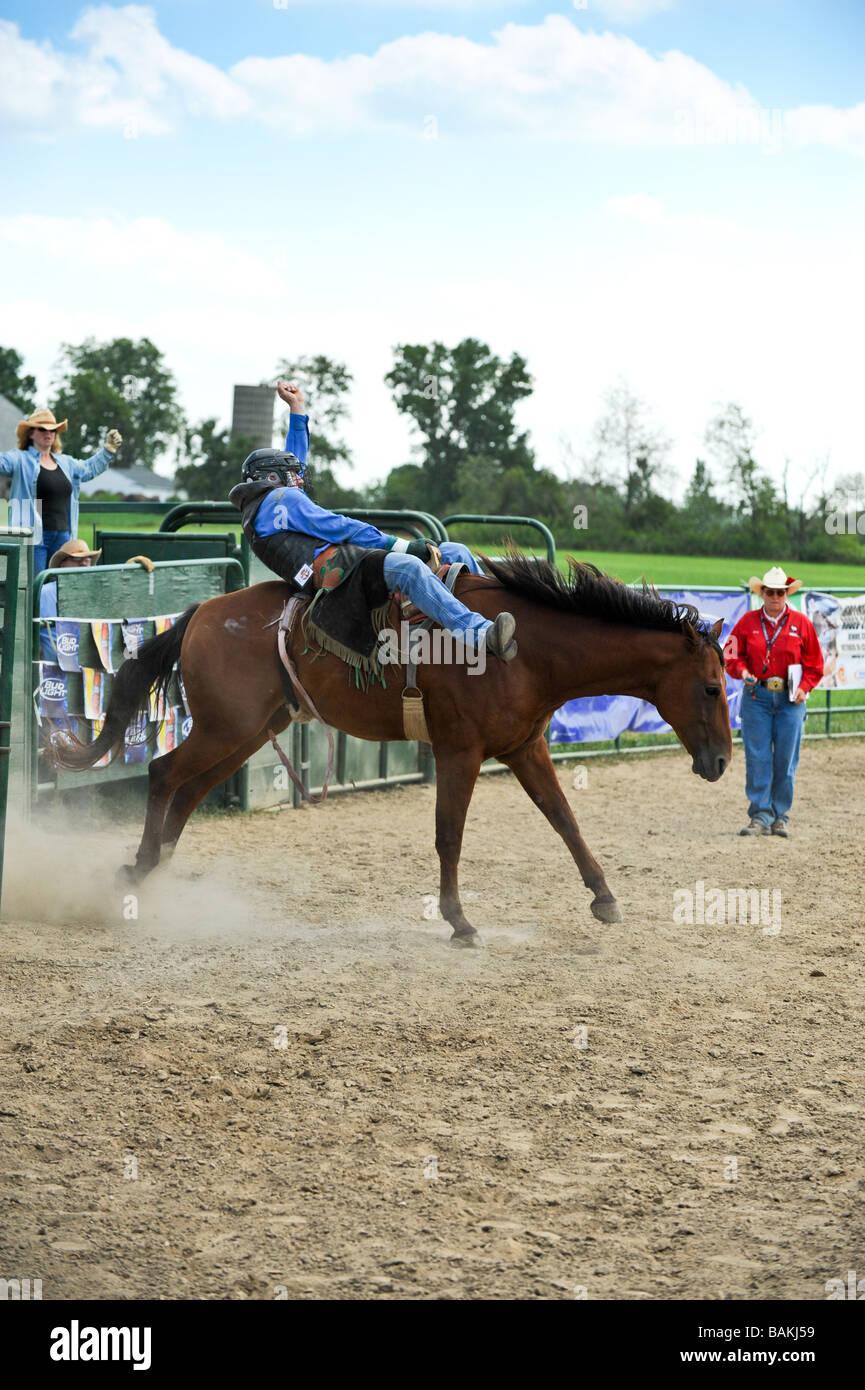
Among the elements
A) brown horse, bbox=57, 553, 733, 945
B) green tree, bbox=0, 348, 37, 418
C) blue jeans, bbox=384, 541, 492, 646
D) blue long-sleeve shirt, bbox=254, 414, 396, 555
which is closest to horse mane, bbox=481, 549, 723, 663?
brown horse, bbox=57, 553, 733, 945

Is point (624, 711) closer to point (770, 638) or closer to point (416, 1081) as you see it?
point (770, 638)

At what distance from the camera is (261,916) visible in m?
6.30

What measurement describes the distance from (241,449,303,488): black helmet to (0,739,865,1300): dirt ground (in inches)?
82.4

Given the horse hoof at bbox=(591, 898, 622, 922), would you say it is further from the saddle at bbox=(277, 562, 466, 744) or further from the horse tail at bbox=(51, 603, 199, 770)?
the horse tail at bbox=(51, 603, 199, 770)

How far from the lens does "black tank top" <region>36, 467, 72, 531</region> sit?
7.88 meters

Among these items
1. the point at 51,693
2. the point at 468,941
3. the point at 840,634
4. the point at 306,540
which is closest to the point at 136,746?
the point at 51,693

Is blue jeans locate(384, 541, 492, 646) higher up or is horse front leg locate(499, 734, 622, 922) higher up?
blue jeans locate(384, 541, 492, 646)

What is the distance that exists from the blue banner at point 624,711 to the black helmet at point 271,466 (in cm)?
539

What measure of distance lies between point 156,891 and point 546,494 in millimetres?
47149

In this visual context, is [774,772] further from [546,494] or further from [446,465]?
[446,465]

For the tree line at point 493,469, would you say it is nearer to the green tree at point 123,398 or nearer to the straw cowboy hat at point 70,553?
the green tree at point 123,398

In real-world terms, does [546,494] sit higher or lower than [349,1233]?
higher

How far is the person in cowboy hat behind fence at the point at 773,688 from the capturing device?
859 centimetres
